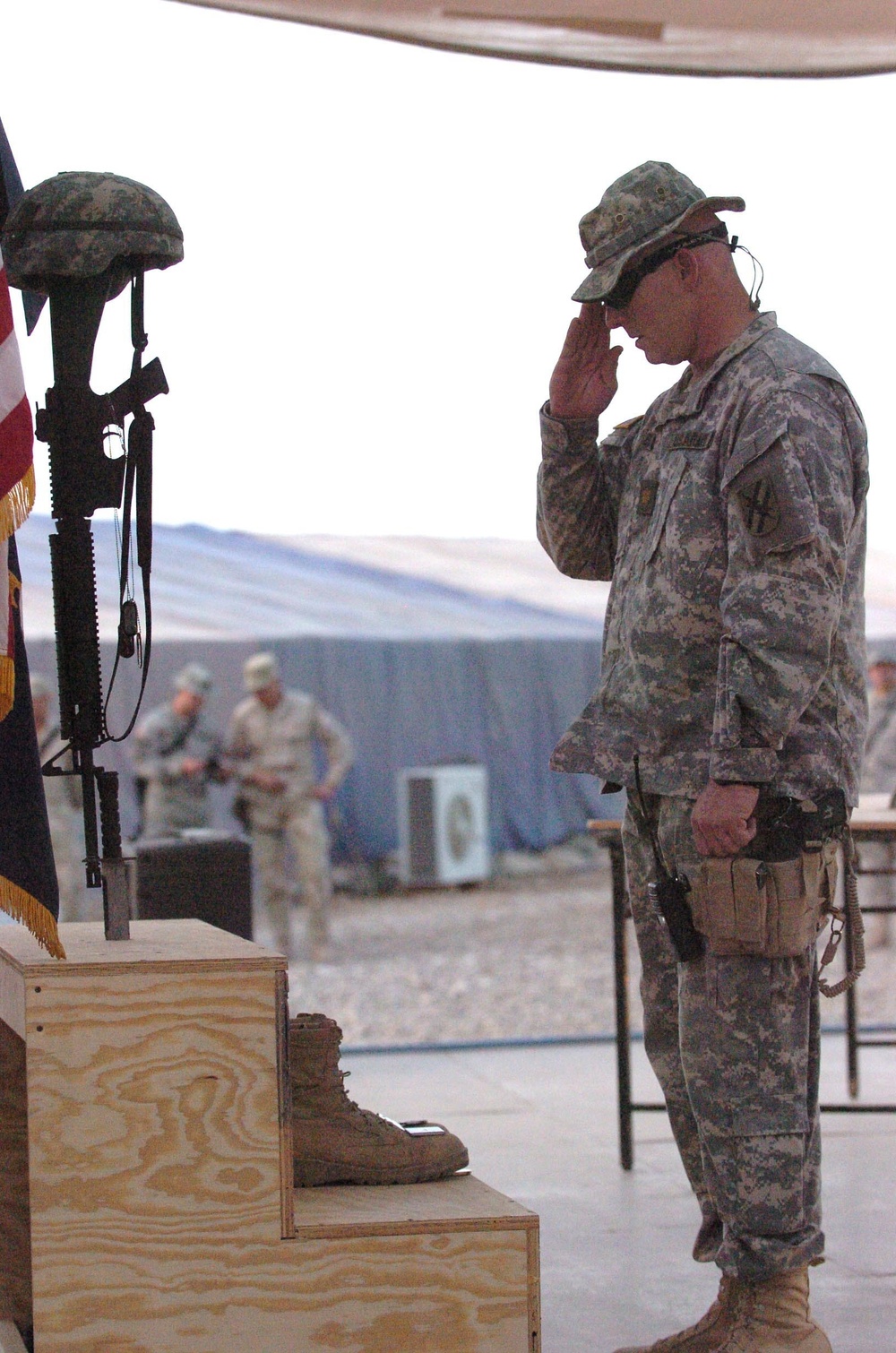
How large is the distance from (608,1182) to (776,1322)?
160cm

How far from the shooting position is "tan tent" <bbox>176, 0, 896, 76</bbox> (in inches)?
213

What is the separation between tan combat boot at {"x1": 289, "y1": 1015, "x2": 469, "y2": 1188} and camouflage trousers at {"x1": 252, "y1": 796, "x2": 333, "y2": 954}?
6.90 m

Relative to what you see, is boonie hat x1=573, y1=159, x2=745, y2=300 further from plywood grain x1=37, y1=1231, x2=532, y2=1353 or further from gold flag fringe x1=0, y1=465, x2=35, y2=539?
plywood grain x1=37, y1=1231, x2=532, y2=1353

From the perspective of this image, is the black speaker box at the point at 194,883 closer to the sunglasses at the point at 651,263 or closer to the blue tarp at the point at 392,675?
the sunglasses at the point at 651,263

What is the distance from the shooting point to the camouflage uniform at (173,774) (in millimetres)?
9211

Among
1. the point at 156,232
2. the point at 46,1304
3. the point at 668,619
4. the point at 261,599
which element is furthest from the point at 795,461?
the point at 261,599

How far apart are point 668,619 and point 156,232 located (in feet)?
3.14

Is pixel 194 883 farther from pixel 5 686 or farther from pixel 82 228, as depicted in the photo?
pixel 82 228

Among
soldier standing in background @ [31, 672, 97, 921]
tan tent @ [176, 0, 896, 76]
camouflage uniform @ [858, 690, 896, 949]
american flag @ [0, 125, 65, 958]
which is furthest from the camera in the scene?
camouflage uniform @ [858, 690, 896, 949]

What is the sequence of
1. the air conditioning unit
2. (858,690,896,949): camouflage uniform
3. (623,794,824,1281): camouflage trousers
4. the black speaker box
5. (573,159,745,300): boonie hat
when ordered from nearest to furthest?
(623,794,824,1281): camouflage trousers
(573,159,745,300): boonie hat
the black speaker box
(858,690,896,949): camouflage uniform
the air conditioning unit

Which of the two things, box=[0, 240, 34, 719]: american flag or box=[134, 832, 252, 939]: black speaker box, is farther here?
box=[134, 832, 252, 939]: black speaker box

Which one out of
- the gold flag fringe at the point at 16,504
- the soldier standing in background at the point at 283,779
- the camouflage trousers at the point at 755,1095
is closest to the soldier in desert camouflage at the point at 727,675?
Result: the camouflage trousers at the point at 755,1095

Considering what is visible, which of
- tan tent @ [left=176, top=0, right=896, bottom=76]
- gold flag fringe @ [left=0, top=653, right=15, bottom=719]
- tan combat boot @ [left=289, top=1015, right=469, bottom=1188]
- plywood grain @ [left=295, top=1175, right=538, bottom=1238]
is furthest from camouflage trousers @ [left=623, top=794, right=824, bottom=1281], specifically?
tan tent @ [left=176, top=0, right=896, bottom=76]

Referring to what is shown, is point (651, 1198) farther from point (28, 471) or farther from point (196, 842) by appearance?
point (28, 471)
